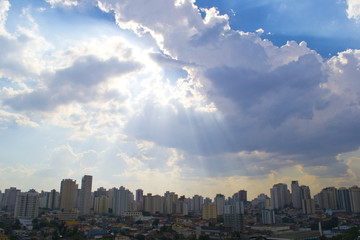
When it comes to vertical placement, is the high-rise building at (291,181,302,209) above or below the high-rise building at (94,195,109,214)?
above

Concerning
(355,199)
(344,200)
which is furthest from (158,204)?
(355,199)

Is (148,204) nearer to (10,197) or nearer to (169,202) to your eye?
(169,202)

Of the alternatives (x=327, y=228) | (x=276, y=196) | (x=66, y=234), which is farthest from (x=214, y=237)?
(x=276, y=196)

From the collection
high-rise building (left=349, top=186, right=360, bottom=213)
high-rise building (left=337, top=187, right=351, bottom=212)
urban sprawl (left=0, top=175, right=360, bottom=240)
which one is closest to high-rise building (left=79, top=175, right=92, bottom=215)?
urban sprawl (left=0, top=175, right=360, bottom=240)

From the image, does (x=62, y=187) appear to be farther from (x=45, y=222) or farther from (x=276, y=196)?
(x=276, y=196)

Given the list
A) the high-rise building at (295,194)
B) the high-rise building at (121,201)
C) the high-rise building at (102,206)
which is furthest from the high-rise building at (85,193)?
the high-rise building at (295,194)

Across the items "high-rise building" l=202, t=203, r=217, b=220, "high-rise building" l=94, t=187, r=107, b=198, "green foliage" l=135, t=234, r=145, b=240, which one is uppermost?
"high-rise building" l=94, t=187, r=107, b=198

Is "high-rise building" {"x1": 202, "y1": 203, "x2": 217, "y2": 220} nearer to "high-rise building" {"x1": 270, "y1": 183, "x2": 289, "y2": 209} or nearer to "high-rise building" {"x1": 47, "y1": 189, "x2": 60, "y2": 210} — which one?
"high-rise building" {"x1": 270, "y1": 183, "x2": 289, "y2": 209}
